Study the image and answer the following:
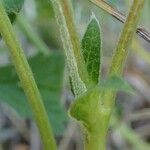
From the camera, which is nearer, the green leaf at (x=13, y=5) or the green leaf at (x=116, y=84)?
the green leaf at (x=116, y=84)

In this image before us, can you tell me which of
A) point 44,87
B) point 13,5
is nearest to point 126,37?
point 13,5

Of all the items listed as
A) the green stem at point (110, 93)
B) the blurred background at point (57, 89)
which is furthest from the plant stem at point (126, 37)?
the blurred background at point (57, 89)

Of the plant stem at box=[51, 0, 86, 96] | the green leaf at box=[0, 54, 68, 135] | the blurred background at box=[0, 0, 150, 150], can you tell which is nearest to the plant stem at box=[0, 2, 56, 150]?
the plant stem at box=[51, 0, 86, 96]

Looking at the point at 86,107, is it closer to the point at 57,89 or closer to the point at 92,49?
the point at 92,49

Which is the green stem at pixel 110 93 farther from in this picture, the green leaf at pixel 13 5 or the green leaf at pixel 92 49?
the green leaf at pixel 13 5

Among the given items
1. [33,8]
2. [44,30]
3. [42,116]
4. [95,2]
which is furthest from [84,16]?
[44,30]

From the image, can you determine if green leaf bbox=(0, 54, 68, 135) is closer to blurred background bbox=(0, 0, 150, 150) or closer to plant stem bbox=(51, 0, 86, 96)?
blurred background bbox=(0, 0, 150, 150)

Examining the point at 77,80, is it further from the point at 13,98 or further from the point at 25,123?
the point at 25,123
